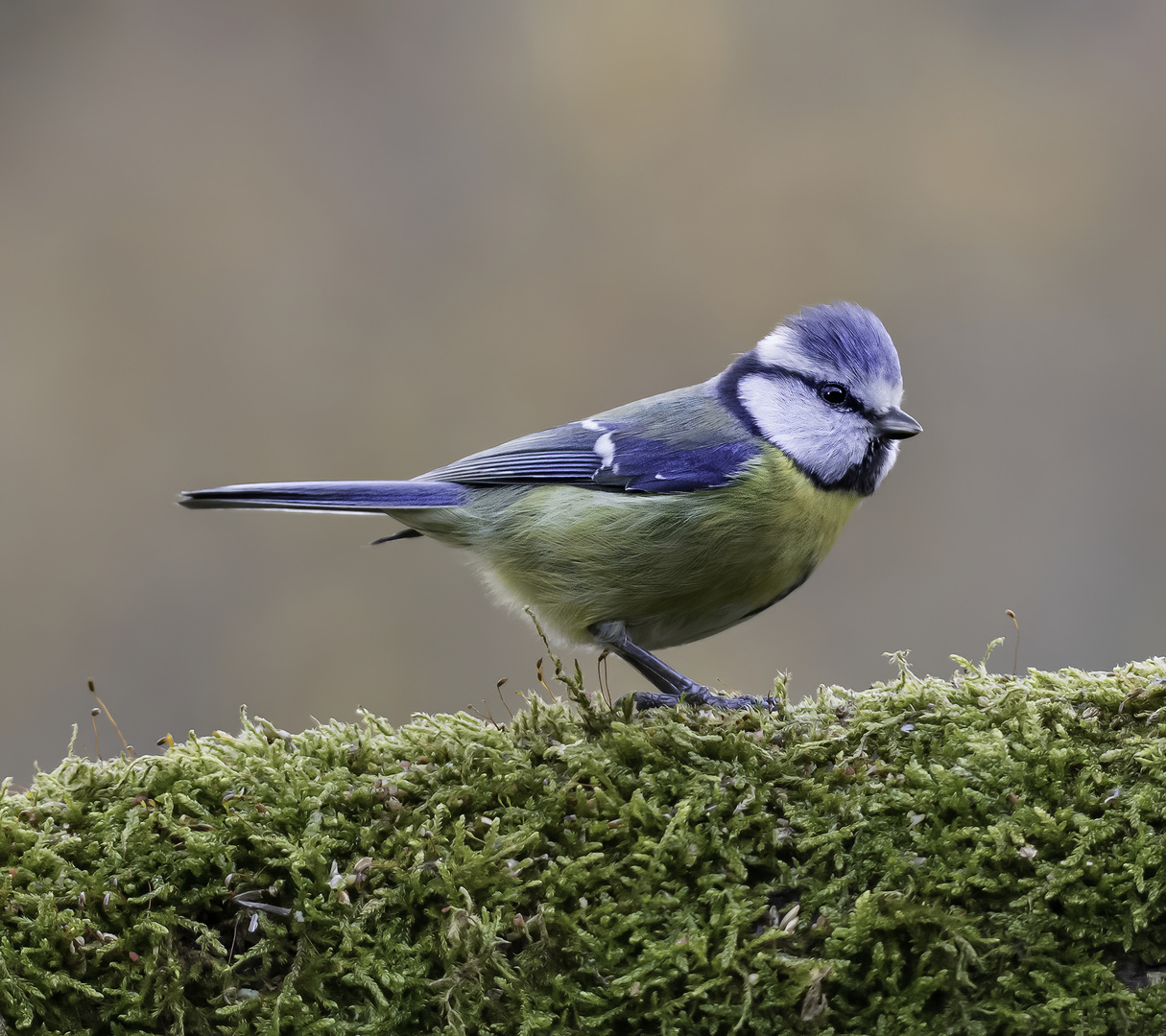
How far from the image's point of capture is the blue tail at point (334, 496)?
74.2 inches

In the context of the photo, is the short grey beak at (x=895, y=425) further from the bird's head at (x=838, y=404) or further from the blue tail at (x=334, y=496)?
the blue tail at (x=334, y=496)

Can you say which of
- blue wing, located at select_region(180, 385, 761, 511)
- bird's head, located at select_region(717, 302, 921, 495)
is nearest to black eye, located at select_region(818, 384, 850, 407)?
bird's head, located at select_region(717, 302, 921, 495)

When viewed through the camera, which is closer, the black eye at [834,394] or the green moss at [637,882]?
the green moss at [637,882]

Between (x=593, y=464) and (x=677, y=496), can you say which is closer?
(x=677, y=496)

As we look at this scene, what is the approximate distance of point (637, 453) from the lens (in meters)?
2.04

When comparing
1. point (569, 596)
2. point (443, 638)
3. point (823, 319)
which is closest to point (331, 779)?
point (569, 596)

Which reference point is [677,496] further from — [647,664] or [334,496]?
[334,496]

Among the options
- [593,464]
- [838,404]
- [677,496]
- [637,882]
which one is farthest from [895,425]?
[637,882]

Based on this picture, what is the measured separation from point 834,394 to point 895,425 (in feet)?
0.46

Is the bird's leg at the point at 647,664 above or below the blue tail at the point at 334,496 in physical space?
below

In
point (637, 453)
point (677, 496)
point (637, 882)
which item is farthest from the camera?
point (637, 453)

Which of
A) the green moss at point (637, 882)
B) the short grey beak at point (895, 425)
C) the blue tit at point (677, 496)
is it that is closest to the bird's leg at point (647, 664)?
the blue tit at point (677, 496)

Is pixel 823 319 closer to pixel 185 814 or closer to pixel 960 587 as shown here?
pixel 185 814

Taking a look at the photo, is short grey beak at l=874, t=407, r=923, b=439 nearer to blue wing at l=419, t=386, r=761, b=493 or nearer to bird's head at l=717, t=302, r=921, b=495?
bird's head at l=717, t=302, r=921, b=495
